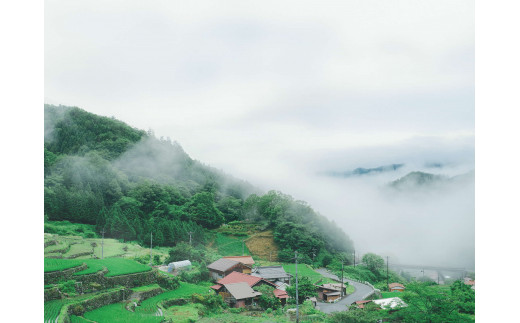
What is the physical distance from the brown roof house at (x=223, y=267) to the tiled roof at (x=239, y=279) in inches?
14.0

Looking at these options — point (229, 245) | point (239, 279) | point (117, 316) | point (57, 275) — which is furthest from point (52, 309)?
point (229, 245)

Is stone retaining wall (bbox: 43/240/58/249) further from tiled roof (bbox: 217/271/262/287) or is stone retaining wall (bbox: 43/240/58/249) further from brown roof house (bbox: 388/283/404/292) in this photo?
brown roof house (bbox: 388/283/404/292)

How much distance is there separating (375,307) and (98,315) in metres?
4.59

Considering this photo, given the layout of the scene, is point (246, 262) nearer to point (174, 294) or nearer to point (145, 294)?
point (174, 294)

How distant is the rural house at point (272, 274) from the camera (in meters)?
7.54

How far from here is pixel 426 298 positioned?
17.2ft

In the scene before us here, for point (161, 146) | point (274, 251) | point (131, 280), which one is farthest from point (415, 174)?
point (161, 146)

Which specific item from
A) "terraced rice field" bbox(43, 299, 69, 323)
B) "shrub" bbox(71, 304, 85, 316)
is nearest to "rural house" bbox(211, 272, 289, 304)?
"shrub" bbox(71, 304, 85, 316)

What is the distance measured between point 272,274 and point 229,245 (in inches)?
63.8

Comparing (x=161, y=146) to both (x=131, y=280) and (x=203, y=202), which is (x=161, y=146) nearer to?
(x=203, y=202)

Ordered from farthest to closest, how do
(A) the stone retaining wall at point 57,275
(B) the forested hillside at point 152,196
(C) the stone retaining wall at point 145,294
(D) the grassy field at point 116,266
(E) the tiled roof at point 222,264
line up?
(B) the forested hillside at point 152,196 < (E) the tiled roof at point 222,264 < (D) the grassy field at point 116,266 < (C) the stone retaining wall at point 145,294 < (A) the stone retaining wall at point 57,275

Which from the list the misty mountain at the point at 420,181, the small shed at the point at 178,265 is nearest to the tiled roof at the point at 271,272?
the small shed at the point at 178,265

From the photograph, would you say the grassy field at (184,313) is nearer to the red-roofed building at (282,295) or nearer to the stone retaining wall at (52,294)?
the red-roofed building at (282,295)

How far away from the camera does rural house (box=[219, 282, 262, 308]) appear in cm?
606
